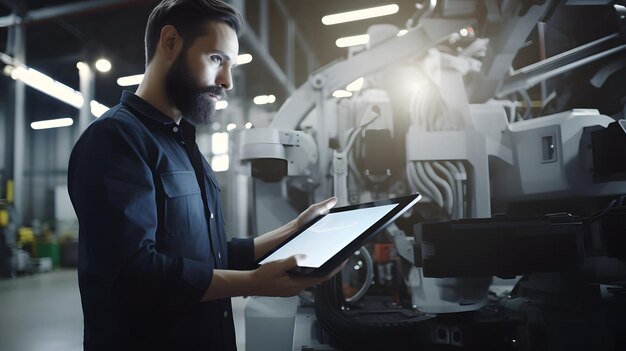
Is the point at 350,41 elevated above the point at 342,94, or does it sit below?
above

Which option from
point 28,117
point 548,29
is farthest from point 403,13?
point 28,117

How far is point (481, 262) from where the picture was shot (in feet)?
4.81

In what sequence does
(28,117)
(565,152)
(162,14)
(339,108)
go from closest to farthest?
(162,14) < (565,152) < (339,108) < (28,117)

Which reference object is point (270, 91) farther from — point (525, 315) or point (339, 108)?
point (525, 315)

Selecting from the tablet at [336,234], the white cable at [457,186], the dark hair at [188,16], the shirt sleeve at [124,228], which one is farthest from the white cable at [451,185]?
the shirt sleeve at [124,228]

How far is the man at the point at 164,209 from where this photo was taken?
96cm

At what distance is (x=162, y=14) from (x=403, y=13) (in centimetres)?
732

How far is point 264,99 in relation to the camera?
9648 mm

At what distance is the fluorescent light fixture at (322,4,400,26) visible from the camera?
7.49 meters

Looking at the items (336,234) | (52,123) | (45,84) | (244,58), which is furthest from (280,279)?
(52,123)

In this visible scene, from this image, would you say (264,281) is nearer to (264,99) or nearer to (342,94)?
(342,94)

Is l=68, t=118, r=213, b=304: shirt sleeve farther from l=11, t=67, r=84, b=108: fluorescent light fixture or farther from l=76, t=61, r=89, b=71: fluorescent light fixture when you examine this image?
l=76, t=61, r=89, b=71: fluorescent light fixture

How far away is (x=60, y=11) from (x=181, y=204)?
6.88 m

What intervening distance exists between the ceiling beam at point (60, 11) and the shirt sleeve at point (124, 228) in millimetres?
5384
